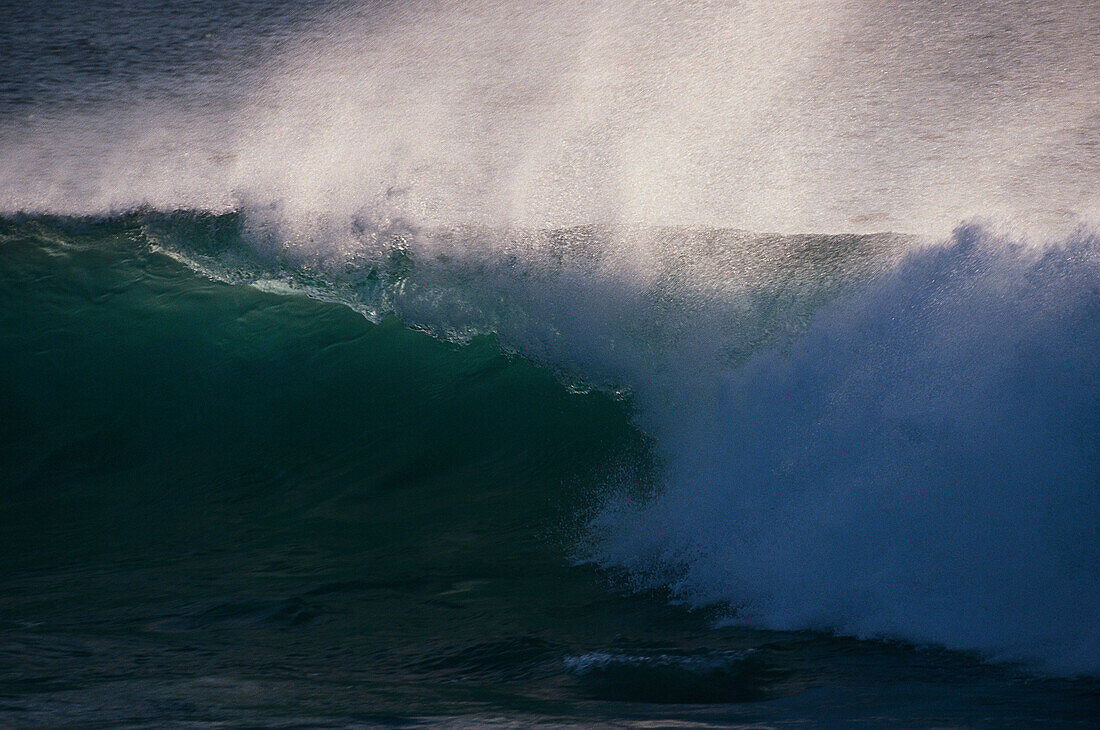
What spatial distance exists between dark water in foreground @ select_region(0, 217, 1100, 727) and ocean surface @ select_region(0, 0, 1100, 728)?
0.8 inches

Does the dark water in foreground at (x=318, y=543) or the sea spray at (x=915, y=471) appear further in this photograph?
the sea spray at (x=915, y=471)

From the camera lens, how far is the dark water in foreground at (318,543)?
7.34 feet

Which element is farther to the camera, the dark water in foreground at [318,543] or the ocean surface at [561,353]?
the ocean surface at [561,353]

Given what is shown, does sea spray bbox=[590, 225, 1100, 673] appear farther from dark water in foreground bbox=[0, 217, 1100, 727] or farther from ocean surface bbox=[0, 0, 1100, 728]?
dark water in foreground bbox=[0, 217, 1100, 727]

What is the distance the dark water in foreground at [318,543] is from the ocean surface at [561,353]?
20 mm

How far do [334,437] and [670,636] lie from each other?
6.46ft

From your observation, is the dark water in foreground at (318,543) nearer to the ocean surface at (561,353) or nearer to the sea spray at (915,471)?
the ocean surface at (561,353)

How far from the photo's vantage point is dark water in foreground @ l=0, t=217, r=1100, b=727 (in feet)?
7.34

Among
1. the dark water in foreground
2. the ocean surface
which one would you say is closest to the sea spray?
the ocean surface

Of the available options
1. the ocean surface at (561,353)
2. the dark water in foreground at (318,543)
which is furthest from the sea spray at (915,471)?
the dark water in foreground at (318,543)

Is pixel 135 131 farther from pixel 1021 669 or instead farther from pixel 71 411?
pixel 1021 669

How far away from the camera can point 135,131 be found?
3748mm

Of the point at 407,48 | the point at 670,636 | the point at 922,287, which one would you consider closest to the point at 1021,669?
the point at 670,636

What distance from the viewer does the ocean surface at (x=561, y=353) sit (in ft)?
9.11
